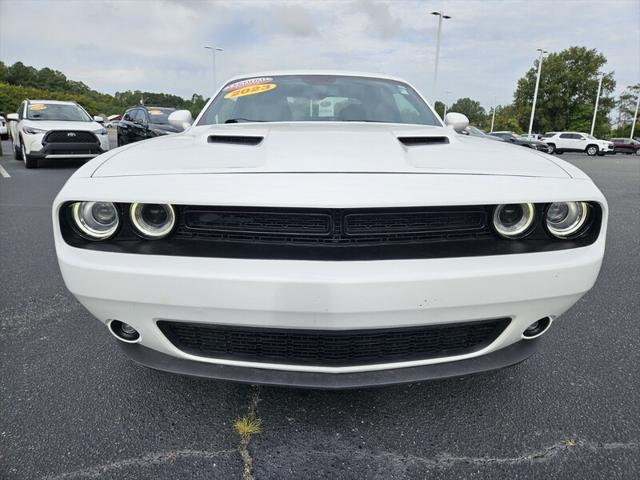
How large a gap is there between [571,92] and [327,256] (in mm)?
58969

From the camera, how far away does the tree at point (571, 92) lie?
160ft

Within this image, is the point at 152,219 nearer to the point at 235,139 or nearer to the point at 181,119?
the point at 235,139

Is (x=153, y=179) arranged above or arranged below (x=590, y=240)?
above

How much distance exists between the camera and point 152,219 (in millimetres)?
1488

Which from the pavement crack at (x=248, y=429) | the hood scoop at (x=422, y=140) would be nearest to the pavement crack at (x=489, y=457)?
the pavement crack at (x=248, y=429)

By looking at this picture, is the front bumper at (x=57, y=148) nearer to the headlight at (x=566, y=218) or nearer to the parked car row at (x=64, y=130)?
the parked car row at (x=64, y=130)

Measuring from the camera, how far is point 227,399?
1.84 m

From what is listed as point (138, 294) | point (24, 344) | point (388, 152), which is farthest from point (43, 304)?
point (388, 152)

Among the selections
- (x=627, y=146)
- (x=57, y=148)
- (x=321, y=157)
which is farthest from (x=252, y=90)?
(x=627, y=146)

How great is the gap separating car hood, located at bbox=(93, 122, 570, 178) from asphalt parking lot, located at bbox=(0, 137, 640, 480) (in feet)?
3.25

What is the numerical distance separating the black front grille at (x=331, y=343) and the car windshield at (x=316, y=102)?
1.57 m

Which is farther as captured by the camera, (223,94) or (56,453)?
(223,94)

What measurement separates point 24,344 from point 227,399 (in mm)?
1247

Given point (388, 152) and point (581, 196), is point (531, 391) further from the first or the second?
point (388, 152)
